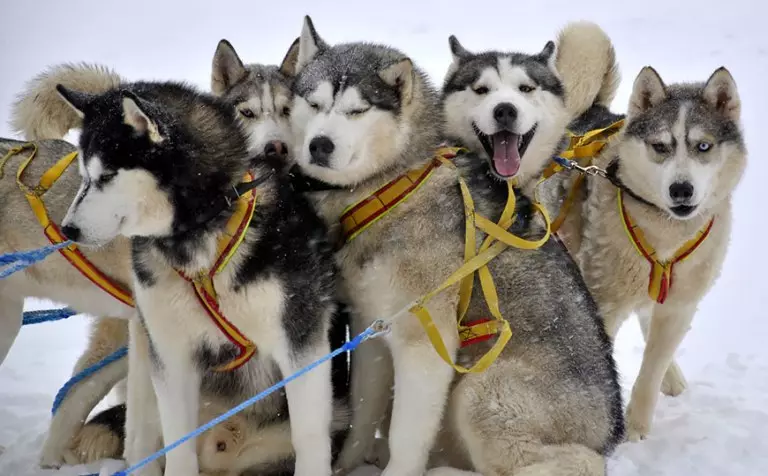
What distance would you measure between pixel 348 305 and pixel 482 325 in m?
0.60

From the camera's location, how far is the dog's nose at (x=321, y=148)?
3.25 meters

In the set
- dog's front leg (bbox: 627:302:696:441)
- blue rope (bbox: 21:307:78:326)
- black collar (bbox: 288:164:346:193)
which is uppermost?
black collar (bbox: 288:164:346:193)

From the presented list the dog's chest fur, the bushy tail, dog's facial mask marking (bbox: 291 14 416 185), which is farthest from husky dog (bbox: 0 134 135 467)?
the bushy tail

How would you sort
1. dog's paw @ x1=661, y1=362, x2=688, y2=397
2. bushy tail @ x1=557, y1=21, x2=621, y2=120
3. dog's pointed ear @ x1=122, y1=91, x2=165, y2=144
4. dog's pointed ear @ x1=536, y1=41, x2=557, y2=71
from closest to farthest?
dog's pointed ear @ x1=122, y1=91, x2=165, y2=144 < dog's pointed ear @ x1=536, y1=41, x2=557, y2=71 < dog's paw @ x1=661, y1=362, x2=688, y2=397 < bushy tail @ x1=557, y1=21, x2=621, y2=120

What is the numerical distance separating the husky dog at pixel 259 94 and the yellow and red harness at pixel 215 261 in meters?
0.42

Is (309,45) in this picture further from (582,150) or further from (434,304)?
(582,150)

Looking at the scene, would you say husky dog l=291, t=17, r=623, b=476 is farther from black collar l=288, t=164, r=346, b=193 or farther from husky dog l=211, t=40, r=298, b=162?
husky dog l=211, t=40, r=298, b=162

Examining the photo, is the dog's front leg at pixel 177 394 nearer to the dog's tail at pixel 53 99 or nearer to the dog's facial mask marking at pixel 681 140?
the dog's tail at pixel 53 99

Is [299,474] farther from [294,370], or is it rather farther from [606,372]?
[606,372]

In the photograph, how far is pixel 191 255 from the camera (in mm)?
2961

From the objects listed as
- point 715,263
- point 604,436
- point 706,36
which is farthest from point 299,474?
point 706,36

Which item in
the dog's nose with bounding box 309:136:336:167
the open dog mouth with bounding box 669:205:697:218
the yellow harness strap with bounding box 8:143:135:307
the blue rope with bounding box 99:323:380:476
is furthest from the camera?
the open dog mouth with bounding box 669:205:697:218

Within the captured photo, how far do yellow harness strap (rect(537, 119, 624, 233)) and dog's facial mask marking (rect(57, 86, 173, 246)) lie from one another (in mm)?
2466

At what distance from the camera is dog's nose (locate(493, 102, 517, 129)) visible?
150 inches
